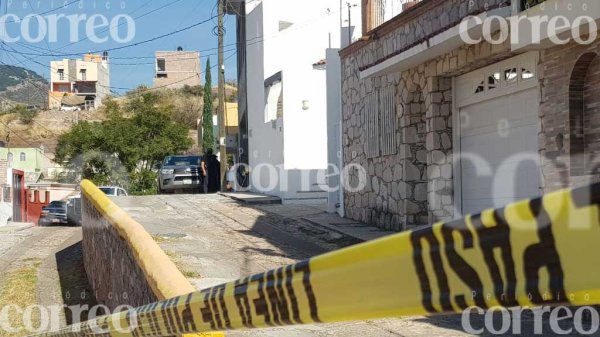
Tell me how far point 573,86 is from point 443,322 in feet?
11.4

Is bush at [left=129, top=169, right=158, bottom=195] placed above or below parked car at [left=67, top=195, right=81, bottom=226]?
above

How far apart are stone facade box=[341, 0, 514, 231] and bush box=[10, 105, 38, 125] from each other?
219 feet

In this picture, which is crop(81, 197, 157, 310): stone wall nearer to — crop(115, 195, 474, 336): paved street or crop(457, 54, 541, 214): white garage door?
crop(115, 195, 474, 336): paved street

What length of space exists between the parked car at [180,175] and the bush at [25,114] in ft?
166

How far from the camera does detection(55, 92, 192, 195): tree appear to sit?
4446cm

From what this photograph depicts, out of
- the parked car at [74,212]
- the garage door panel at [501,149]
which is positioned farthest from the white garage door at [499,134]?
the parked car at [74,212]

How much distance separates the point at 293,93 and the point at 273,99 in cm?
248

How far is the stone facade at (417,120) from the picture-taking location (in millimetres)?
10992

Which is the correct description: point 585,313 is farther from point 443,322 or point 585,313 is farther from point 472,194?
point 472,194

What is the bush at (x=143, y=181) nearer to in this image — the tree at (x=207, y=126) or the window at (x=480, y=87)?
the tree at (x=207, y=126)

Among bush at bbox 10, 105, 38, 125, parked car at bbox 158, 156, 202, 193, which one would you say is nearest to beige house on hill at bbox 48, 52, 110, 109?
bush at bbox 10, 105, 38, 125

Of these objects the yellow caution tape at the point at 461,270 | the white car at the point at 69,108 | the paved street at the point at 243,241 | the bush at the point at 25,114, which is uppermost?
the white car at the point at 69,108

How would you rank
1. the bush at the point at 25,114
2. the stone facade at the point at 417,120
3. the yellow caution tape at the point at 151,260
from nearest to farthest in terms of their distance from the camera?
the yellow caution tape at the point at 151,260
the stone facade at the point at 417,120
the bush at the point at 25,114

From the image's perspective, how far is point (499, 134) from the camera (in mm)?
10484
